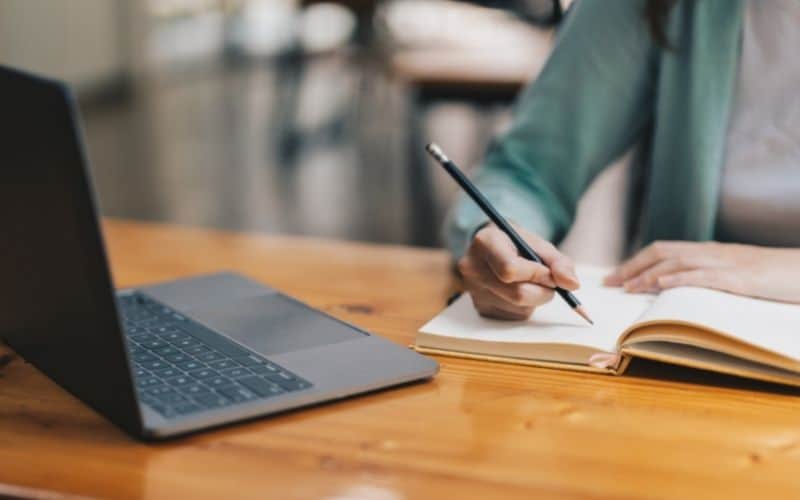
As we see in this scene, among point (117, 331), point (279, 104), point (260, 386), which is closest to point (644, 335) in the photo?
point (260, 386)

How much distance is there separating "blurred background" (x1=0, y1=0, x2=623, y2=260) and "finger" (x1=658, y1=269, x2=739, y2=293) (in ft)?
6.26

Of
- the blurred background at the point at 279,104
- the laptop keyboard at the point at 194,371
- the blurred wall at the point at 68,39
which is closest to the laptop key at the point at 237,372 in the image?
the laptop keyboard at the point at 194,371

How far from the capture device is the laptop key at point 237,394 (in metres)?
0.81

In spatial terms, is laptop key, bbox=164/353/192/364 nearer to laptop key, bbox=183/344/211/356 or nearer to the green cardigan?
laptop key, bbox=183/344/211/356

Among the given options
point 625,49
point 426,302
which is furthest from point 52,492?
point 625,49

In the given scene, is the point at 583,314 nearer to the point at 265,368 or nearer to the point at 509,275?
the point at 509,275

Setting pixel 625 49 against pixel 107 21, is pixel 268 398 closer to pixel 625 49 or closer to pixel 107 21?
pixel 625 49

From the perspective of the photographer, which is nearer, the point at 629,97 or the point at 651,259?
the point at 651,259

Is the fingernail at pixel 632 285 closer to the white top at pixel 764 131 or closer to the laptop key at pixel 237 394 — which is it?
the white top at pixel 764 131

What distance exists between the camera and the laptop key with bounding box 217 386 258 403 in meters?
0.81

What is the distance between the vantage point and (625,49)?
1.35 meters

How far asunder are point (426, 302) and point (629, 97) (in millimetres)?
403

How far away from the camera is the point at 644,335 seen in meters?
0.90

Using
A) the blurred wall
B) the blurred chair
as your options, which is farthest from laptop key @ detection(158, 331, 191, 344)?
the blurred wall
